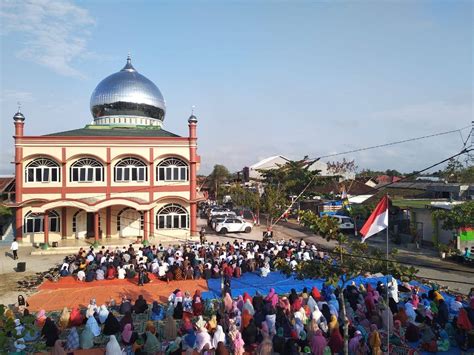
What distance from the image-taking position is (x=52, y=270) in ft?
60.8

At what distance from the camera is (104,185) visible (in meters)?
25.9

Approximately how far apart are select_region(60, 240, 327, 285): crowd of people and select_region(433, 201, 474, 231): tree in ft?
24.0

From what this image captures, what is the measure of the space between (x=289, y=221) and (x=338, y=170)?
10.6m

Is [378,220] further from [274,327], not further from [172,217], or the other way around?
[172,217]

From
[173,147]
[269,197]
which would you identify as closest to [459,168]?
[269,197]

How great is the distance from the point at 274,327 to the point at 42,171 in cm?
2067

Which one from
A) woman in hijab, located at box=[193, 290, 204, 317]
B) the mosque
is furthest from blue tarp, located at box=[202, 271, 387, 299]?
the mosque

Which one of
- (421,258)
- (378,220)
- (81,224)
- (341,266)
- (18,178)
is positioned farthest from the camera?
(81,224)

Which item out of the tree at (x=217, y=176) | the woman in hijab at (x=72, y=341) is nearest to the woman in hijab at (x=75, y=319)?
the woman in hijab at (x=72, y=341)

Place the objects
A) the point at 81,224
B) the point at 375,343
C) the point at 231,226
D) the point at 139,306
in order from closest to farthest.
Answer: the point at 375,343 → the point at 139,306 → the point at 81,224 → the point at 231,226

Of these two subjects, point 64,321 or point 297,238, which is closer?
point 64,321

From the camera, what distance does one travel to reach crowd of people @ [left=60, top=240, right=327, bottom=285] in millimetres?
17094

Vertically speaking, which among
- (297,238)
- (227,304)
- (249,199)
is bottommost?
(227,304)

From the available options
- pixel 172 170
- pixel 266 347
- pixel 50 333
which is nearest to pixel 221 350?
pixel 266 347
